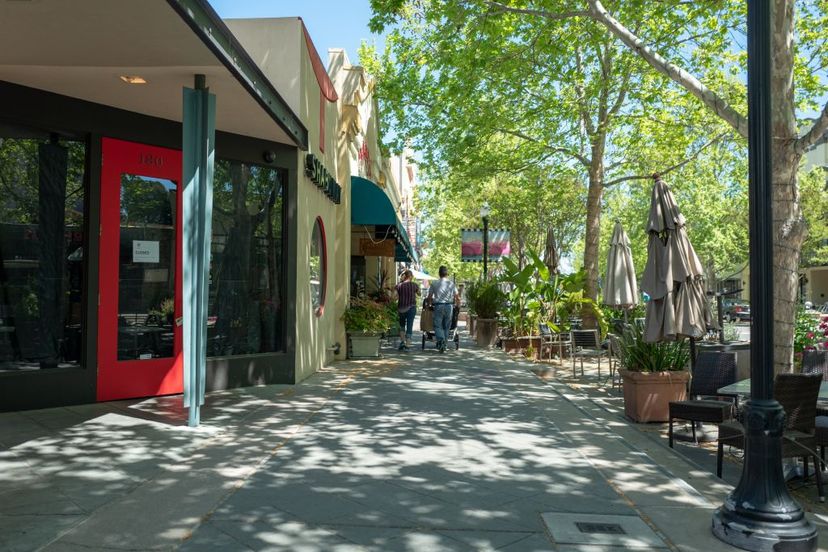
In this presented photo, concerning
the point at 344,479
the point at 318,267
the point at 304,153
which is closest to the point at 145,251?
the point at 304,153

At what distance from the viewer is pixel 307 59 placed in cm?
1080

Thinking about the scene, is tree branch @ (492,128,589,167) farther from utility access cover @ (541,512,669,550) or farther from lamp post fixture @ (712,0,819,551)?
utility access cover @ (541,512,669,550)

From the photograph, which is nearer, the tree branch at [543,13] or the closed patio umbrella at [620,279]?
the tree branch at [543,13]

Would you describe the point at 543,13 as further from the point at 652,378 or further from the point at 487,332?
the point at 487,332

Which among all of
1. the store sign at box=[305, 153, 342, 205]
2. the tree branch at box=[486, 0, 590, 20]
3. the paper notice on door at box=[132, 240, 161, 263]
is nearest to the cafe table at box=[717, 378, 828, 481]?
the tree branch at box=[486, 0, 590, 20]

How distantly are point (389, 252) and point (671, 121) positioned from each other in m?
7.85

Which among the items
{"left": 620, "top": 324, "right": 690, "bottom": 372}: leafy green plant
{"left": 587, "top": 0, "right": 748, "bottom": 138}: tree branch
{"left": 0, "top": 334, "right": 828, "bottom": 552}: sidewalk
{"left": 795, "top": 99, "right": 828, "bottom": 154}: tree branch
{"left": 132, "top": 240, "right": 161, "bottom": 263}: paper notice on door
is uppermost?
{"left": 587, "top": 0, "right": 748, "bottom": 138}: tree branch

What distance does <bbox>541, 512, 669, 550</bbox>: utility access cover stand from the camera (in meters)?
4.04

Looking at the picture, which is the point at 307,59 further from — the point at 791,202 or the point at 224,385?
the point at 791,202

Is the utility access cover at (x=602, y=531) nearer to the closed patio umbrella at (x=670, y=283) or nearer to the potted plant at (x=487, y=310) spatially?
the closed patio umbrella at (x=670, y=283)

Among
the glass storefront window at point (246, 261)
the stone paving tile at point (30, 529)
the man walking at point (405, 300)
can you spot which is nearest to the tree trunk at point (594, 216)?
the man walking at point (405, 300)

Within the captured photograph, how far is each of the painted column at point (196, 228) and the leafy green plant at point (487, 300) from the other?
11582mm

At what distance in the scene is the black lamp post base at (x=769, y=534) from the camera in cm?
393

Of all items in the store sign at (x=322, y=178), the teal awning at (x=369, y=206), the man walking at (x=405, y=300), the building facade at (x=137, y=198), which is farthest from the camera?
the man walking at (x=405, y=300)
